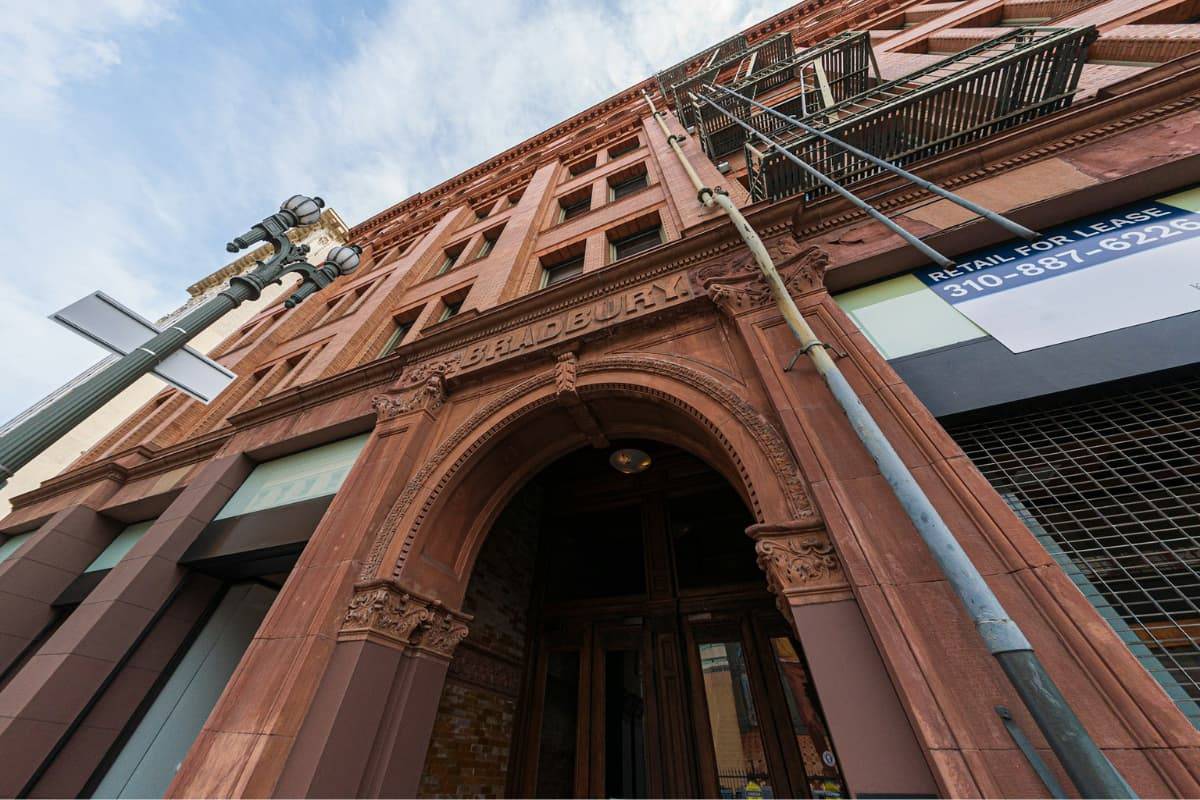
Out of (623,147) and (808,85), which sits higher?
(623,147)

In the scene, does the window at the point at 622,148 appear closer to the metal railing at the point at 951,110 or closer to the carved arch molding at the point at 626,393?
the metal railing at the point at 951,110

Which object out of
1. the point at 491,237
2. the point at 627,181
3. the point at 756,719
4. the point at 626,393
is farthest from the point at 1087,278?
the point at 491,237

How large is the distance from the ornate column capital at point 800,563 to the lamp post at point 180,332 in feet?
21.4

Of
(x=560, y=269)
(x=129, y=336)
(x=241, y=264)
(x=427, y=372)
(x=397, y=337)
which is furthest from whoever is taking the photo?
(x=241, y=264)

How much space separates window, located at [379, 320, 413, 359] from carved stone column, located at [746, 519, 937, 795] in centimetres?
1175

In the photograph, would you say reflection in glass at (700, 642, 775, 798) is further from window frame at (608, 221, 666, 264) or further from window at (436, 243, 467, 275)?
window at (436, 243, 467, 275)

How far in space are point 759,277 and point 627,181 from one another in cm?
1046

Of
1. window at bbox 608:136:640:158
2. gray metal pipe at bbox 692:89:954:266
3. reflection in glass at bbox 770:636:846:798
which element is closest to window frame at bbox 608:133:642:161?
window at bbox 608:136:640:158

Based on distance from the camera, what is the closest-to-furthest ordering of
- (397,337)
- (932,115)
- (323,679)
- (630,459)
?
(323,679) → (932,115) → (630,459) → (397,337)

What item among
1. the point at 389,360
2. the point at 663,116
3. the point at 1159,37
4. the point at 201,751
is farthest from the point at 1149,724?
the point at 663,116

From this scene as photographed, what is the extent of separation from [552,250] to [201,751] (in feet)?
35.0

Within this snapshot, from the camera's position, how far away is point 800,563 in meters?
3.44

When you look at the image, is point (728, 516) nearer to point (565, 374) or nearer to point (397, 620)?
point (565, 374)

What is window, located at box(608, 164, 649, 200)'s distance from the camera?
13.9 meters
